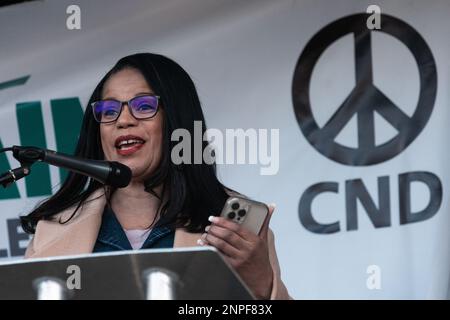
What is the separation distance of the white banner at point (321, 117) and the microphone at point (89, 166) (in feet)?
3.91

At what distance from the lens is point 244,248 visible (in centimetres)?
221

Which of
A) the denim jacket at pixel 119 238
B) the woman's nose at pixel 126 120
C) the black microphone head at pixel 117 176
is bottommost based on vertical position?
the denim jacket at pixel 119 238

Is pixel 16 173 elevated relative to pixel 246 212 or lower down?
elevated

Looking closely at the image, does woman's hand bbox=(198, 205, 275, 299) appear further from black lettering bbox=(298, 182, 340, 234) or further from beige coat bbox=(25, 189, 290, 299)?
black lettering bbox=(298, 182, 340, 234)

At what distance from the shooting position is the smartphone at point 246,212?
215 centimetres

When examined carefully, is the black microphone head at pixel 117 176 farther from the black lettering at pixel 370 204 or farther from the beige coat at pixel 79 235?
the black lettering at pixel 370 204

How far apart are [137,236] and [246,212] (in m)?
0.54

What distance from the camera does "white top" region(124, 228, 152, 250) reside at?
2.61m

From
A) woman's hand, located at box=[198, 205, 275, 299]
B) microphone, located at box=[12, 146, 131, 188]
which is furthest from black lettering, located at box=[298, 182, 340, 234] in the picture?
microphone, located at box=[12, 146, 131, 188]

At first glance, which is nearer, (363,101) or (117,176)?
(117,176)

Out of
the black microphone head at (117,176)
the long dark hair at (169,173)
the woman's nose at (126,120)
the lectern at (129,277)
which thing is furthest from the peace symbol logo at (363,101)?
the lectern at (129,277)

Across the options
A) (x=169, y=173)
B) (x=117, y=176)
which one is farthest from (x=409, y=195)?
(x=117, y=176)

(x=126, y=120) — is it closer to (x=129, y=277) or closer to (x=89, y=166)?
(x=89, y=166)
